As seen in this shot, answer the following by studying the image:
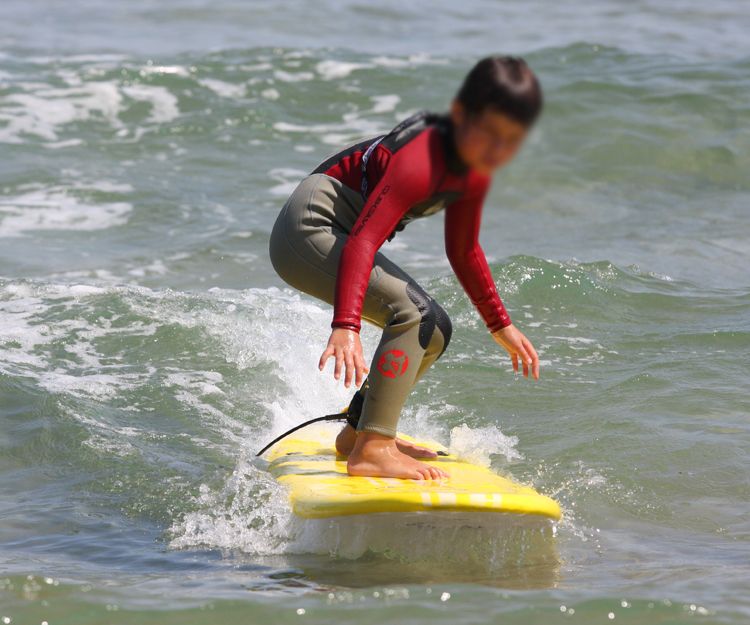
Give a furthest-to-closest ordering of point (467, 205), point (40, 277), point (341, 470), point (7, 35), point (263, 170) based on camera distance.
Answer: point (7, 35) < point (263, 170) < point (40, 277) < point (341, 470) < point (467, 205)

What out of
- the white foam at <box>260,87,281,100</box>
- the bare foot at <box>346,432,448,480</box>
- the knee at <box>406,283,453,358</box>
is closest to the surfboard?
the bare foot at <box>346,432,448,480</box>

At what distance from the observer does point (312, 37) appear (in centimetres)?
1805

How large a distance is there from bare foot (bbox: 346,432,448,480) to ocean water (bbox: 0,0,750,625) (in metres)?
0.25

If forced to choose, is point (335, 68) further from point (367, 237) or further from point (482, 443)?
point (367, 237)

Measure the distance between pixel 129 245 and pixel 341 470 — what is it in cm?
550

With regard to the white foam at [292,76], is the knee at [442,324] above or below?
above

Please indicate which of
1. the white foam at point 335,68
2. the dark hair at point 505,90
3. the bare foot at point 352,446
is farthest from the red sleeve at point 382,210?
the white foam at point 335,68

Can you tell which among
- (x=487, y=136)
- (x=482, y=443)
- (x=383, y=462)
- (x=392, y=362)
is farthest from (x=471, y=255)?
(x=482, y=443)

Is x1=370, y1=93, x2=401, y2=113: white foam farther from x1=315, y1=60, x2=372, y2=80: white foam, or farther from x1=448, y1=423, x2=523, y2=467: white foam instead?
x1=448, y1=423, x2=523, y2=467: white foam

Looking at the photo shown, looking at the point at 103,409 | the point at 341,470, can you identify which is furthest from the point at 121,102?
the point at 341,470

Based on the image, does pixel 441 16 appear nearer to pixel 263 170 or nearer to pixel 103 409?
pixel 263 170

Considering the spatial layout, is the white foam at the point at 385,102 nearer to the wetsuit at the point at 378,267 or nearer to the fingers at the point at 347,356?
the wetsuit at the point at 378,267

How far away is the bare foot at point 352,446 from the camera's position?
15.0 ft

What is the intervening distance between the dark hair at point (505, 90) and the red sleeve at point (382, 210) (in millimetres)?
325
